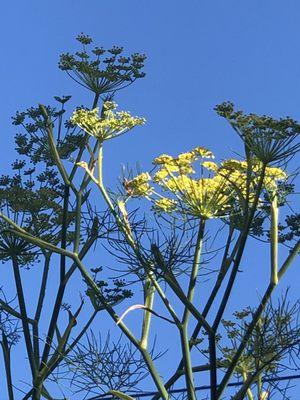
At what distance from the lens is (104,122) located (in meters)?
5.01

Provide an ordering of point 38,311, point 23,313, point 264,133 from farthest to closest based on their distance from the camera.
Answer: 1. point 38,311
2. point 23,313
3. point 264,133

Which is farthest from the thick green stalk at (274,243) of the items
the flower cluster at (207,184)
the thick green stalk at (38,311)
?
the thick green stalk at (38,311)

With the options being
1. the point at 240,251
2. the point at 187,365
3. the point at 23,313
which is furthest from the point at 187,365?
the point at 23,313

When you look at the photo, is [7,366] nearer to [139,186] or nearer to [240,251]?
[139,186]

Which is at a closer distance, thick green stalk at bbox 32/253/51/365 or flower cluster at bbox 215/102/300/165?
flower cluster at bbox 215/102/300/165

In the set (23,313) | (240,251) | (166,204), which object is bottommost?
(240,251)

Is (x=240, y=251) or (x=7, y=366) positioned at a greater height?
(x=7, y=366)

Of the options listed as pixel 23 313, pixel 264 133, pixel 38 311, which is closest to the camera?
pixel 264 133

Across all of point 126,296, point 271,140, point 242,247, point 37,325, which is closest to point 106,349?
point 126,296

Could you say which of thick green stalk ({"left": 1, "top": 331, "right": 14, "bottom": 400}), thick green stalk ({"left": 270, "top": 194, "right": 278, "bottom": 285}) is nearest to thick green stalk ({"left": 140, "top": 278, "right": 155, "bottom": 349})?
thick green stalk ({"left": 270, "top": 194, "right": 278, "bottom": 285})

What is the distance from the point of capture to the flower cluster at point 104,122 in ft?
16.3

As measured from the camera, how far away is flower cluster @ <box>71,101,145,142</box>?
4.95m

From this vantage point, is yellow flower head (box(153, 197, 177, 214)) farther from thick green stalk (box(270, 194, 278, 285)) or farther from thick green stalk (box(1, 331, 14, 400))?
thick green stalk (box(1, 331, 14, 400))

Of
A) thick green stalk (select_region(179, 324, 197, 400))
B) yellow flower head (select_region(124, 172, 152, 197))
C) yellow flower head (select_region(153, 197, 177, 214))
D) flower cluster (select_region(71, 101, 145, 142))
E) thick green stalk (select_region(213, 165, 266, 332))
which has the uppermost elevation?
flower cluster (select_region(71, 101, 145, 142))
